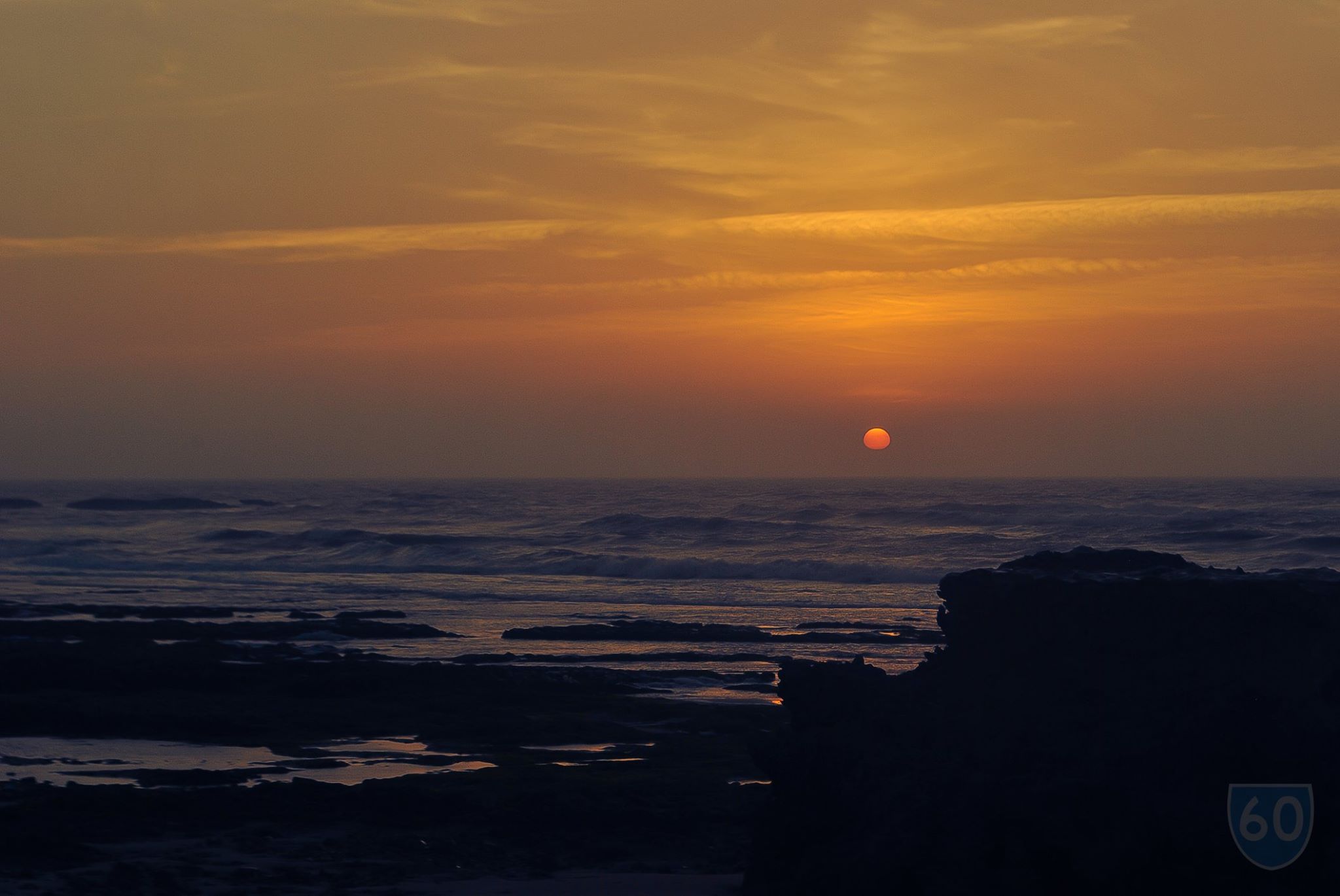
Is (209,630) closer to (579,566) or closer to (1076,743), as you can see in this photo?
(1076,743)

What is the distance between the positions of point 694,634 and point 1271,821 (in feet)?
81.8

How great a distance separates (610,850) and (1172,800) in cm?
615

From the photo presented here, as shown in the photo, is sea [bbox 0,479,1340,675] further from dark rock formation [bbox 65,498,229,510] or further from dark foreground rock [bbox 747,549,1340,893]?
dark foreground rock [bbox 747,549,1340,893]

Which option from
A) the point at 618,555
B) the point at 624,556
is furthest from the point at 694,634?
the point at 618,555

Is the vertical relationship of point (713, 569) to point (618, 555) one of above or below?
below

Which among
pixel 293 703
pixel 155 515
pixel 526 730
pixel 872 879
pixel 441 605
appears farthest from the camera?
pixel 155 515

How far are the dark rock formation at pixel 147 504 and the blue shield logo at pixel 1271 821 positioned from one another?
12774 cm

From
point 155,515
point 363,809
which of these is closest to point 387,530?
point 155,515

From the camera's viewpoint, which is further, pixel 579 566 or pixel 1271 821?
pixel 579 566

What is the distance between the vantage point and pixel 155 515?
4688 inches

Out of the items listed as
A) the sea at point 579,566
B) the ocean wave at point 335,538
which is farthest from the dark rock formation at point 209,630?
the ocean wave at point 335,538

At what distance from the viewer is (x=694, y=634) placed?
3428cm

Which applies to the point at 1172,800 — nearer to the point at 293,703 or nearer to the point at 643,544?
the point at 293,703

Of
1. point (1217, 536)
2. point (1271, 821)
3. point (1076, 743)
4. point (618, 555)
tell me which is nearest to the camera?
point (1271, 821)
